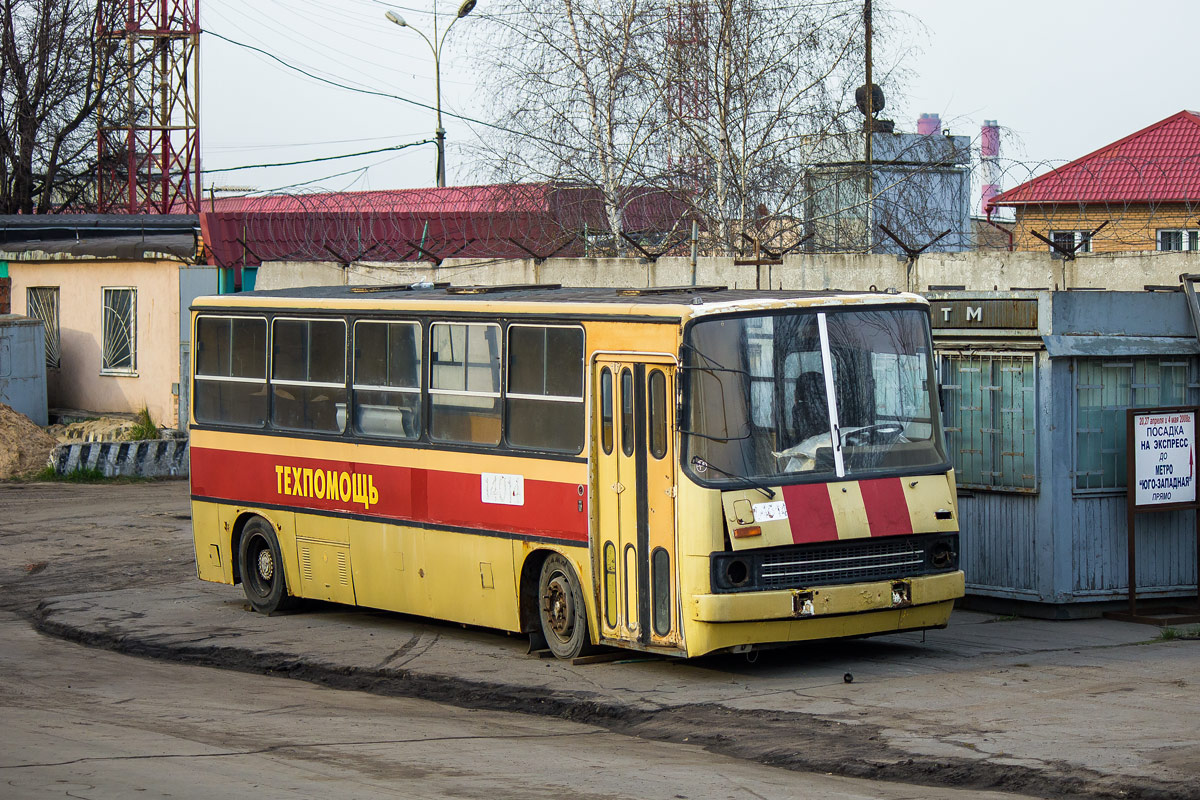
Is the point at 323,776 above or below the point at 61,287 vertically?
below

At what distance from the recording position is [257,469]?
48.2ft

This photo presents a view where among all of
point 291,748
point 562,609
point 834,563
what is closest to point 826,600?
point 834,563

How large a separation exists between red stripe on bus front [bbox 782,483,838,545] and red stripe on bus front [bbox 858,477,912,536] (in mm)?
297

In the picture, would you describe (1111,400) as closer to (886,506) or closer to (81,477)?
(886,506)

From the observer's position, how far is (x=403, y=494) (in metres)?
13.1

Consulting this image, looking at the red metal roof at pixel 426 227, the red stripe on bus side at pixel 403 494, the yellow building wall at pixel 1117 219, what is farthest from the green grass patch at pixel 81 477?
the yellow building wall at pixel 1117 219

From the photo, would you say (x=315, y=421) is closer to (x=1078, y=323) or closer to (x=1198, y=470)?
(x=1078, y=323)

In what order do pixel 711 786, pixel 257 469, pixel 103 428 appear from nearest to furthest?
pixel 711 786 < pixel 257 469 < pixel 103 428

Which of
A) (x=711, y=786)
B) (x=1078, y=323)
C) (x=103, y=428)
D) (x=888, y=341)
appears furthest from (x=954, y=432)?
(x=103, y=428)

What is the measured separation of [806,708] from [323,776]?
9.98 feet

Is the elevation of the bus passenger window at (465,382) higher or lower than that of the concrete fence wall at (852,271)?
lower

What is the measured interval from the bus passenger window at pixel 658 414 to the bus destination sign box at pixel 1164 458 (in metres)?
4.32

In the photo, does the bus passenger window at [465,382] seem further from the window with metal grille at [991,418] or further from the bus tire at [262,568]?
the window with metal grille at [991,418]

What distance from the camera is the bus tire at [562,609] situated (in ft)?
37.7
